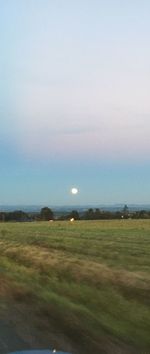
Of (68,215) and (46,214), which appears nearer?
(68,215)

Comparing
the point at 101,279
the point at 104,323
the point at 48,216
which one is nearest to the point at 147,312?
the point at 104,323

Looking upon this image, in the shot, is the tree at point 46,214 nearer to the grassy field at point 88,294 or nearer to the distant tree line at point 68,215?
the distant tree line at point 68,215

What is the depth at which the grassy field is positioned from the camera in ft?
32.6

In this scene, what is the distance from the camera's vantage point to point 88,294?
14.4m

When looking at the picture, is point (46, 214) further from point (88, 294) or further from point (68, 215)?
point (88, 294)

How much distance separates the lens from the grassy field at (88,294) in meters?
9.92

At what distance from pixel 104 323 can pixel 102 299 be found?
2.59m

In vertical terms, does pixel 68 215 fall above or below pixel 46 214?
below

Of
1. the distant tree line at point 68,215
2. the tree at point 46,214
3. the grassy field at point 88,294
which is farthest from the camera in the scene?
the tree at point 46,214

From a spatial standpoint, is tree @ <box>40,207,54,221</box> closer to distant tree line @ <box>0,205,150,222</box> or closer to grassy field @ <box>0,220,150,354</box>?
distant tree line @ <box>0,205,150,222</box>

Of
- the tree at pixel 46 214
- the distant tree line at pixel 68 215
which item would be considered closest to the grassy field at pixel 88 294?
the distant tree line at pixel 68 215

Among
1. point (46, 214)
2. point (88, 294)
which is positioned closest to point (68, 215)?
point (46, 214)

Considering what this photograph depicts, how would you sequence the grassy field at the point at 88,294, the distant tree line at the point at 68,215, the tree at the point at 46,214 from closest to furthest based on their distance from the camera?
the grassy field at the point at 88,294, the distant tree line at the point at 68,215, the tree at the point at 46,214

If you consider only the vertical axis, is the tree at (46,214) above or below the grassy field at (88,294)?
above
